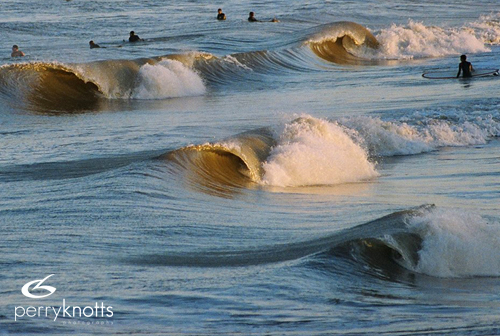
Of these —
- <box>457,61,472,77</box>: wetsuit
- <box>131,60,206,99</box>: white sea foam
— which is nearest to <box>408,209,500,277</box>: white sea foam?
<box>457,61,472,77</box>: wetsuit

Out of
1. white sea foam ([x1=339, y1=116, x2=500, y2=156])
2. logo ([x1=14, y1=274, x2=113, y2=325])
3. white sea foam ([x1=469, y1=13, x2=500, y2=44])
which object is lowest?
logo ([x1=14, y1=274, x2=113, y2=325])

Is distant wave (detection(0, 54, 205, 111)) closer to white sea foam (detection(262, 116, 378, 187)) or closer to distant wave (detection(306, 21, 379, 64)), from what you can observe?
distant wave (detection(306, 21, 379, 64))

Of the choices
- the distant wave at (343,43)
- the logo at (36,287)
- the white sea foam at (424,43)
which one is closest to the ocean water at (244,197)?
the logo at (36,287)

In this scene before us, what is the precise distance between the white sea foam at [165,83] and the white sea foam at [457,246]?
53.3 feet

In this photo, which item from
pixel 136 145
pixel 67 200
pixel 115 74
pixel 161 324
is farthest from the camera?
pixel 115 74

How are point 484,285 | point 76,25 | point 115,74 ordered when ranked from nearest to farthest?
point 484,285 < point 115,74 < point 76,25

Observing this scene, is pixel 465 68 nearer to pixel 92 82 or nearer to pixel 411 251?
pixel 92 82

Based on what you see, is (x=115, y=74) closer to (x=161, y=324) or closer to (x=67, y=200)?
(x=67, y=200)

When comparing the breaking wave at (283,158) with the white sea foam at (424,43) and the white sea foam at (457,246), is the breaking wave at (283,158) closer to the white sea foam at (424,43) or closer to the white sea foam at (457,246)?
the white sea foam at (457,246)

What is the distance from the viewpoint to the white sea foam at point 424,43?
107 feet

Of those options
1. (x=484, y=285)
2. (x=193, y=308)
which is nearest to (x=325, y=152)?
(x=484, y=285)

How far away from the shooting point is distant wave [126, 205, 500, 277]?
7.79m

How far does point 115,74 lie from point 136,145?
1066cm

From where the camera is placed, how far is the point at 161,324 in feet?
20.0
